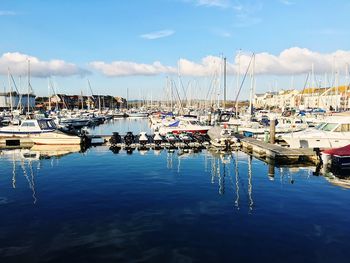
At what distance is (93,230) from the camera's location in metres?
12.7

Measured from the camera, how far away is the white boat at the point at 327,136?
96.8 feet

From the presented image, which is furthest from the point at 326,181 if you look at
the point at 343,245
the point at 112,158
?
the point at 112,158

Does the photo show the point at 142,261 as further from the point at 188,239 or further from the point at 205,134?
the point at 205,134

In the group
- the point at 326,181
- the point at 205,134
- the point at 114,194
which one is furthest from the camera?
the point at 205,134

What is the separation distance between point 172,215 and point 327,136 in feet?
69.4

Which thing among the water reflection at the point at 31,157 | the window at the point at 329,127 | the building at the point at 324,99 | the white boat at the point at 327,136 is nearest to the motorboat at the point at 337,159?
the white boat at the point at 327,136

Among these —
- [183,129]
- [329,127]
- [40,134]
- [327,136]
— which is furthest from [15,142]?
[329,127]

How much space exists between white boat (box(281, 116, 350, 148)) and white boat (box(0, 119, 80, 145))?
24911 millimetres

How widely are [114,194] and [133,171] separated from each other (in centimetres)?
674

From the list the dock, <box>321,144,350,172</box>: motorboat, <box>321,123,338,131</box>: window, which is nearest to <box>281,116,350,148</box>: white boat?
<box>321,123,338,131</box>: window

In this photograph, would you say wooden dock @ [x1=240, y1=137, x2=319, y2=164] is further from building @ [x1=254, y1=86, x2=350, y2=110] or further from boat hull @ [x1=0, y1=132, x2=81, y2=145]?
building @ [x1=254, y1=86, x2=350, y2=110]

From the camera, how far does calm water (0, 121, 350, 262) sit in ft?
35.5

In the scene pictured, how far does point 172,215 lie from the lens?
1446cm

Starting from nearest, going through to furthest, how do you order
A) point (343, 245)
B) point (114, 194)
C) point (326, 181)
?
1. point (343, 245)
2. point (114, 194)
3. point (326, 181)
